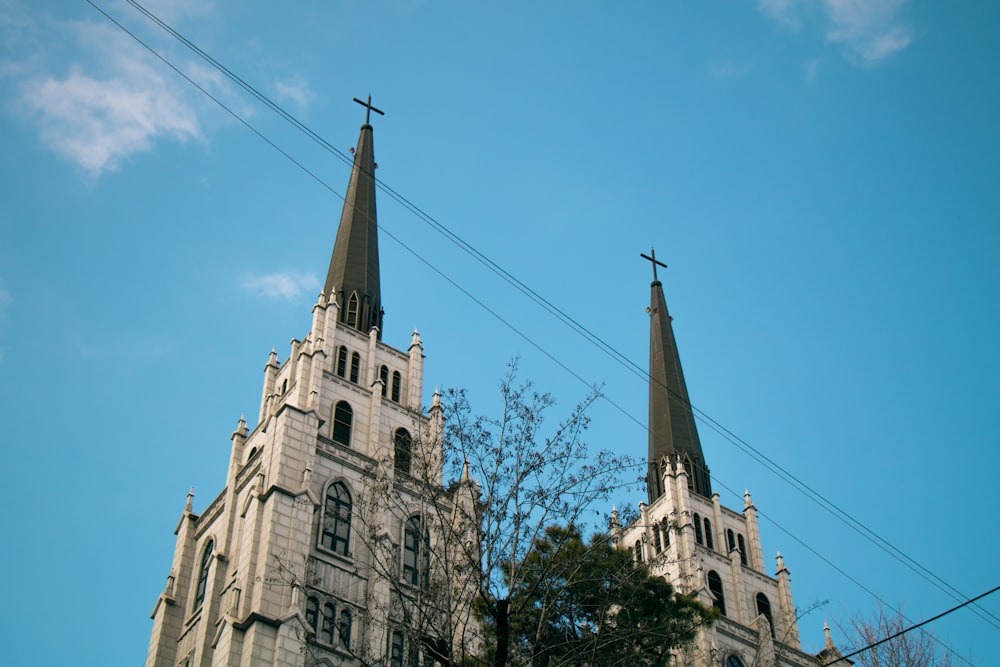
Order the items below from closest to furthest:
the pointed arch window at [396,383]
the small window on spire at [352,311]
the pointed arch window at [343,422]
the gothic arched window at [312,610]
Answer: the gothic arched window at [312,610]
the pointed arch window at [343,422]
the pointed arch window at [396,383]
the small window on spire at [352,311]

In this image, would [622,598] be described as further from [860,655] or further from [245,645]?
[245,645]

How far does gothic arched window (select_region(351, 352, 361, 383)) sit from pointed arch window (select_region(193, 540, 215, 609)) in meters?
9.62

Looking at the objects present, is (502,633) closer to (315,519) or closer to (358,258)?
(315,519)

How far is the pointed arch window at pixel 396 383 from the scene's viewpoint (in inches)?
2140

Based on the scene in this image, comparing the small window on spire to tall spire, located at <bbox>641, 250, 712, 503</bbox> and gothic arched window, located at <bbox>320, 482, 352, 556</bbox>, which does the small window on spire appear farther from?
tall spire, located at <bbox>641, 250, 712, 503</bbox>

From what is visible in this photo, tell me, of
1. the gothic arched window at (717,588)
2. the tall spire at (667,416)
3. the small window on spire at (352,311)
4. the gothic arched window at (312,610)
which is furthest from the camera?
the tall spire at (667,416)

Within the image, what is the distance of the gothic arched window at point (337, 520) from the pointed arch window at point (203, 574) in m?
4.48

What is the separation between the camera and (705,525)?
60.2 m

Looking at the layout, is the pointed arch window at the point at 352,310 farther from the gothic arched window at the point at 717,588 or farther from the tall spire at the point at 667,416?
the gothic arched window at the point at 717,588

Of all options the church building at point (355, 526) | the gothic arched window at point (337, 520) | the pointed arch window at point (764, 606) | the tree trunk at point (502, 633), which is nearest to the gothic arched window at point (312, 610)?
the church building at point (355, 526)

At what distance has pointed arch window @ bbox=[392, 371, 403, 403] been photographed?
5434 centimetres

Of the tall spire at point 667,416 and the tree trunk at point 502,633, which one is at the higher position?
the tall spire at point 667,416

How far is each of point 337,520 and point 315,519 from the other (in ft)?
3.37

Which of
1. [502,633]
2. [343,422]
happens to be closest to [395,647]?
[343,422]
